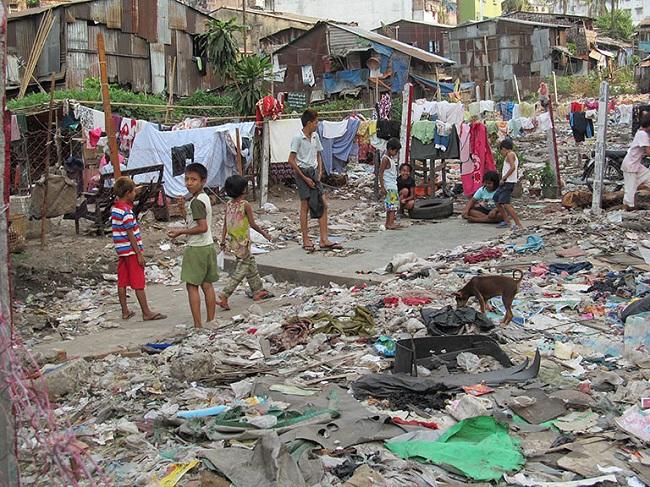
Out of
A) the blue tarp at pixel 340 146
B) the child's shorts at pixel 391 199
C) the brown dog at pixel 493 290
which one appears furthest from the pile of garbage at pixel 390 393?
the blue tarp at pixel 340 146

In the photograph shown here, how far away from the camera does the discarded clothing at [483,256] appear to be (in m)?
8.55

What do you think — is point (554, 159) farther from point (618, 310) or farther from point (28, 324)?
point (28, 324)

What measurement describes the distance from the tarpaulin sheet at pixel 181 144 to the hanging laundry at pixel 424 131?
3.19 meters

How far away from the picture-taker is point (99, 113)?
565 inches

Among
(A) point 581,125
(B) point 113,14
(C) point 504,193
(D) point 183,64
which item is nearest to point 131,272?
(C) point 504,193

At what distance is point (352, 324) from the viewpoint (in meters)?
6.09

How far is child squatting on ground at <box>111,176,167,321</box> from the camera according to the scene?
7219mm

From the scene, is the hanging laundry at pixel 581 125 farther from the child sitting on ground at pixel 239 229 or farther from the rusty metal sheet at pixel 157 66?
the rusty metal sheet at pixel 157 66

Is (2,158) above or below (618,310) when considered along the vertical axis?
above

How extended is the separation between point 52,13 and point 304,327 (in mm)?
21584

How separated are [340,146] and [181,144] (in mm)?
3688

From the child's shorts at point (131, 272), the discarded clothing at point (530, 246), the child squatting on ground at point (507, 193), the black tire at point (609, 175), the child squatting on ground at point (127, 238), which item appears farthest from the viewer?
the black tire at point (609, 175)

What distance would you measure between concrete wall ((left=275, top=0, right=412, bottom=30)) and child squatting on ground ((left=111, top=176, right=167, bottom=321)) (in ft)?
143

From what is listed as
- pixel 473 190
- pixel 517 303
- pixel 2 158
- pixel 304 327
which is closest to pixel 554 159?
pixel 473 190
